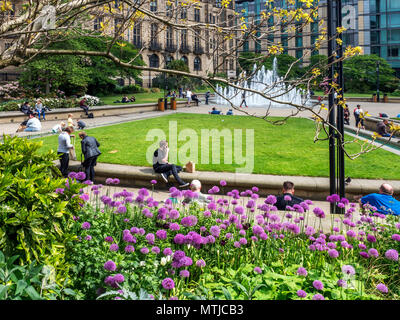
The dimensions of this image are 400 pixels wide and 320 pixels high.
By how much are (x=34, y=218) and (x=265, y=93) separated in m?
2.84

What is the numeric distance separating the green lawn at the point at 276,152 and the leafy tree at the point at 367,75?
47869 mm

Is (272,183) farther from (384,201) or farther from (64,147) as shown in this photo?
(64,147)

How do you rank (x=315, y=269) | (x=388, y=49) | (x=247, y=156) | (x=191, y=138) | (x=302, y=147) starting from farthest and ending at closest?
(x=388, y=49)
(x=191, y=138)
(x=302, y=147)
(x=247, y=156)
(x=315, y=269)

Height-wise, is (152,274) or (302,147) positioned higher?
(302,147)

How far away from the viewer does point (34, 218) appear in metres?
3.35

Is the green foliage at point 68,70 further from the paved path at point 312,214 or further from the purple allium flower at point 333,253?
Answer: the purple allium flower at point 333,253

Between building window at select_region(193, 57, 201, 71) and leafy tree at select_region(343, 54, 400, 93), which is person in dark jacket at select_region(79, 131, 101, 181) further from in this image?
building window at select_region(193, 57, 201, 71)

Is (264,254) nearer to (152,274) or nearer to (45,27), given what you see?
(152,274)

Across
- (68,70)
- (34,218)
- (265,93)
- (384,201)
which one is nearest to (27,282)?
(34,218)

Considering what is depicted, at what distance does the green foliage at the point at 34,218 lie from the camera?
3.28m

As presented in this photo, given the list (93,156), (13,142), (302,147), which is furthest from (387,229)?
(302,147)

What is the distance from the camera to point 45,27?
506 cm

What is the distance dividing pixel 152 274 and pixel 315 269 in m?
1.60

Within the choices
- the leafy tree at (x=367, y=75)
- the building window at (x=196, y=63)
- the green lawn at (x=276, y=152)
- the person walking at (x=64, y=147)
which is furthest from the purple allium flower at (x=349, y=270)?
the building window at (x=196, y=63)
